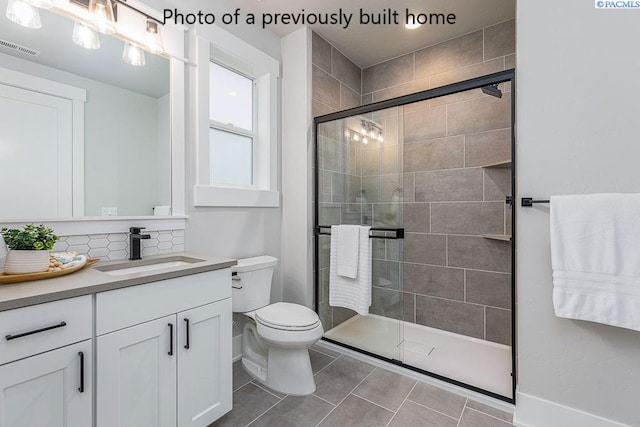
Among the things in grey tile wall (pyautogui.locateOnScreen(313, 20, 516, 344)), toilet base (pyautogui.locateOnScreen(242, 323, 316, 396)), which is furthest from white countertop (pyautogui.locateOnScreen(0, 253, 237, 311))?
grey tile wall (pyautogui.locateOnScreen(313, 20, 516, 344))

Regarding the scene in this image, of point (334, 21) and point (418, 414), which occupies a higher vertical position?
point (334, 21)

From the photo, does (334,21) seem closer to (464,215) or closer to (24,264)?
(464,215)

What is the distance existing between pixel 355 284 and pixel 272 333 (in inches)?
28.5

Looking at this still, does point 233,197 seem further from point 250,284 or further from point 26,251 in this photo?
point 26,251

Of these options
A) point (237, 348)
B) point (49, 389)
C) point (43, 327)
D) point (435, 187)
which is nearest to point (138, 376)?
point (49, 389)

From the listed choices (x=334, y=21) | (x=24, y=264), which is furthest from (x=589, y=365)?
(x=334, y=21)

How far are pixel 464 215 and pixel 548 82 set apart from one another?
1.25 meters

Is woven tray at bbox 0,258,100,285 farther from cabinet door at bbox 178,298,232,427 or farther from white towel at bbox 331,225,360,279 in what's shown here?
white towel at bbox 331,225,360,279

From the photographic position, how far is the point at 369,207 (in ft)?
7.30

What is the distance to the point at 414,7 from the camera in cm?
222

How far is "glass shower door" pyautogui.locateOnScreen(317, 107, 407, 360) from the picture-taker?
2.14 meters

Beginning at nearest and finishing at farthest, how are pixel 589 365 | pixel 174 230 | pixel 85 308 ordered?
pixel 85 308 < pixel 589 365 < pixel 174 230

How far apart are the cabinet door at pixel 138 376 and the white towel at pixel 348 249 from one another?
1250 millimetres

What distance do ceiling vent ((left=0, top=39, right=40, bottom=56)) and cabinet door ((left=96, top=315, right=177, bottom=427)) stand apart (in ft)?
4.36
